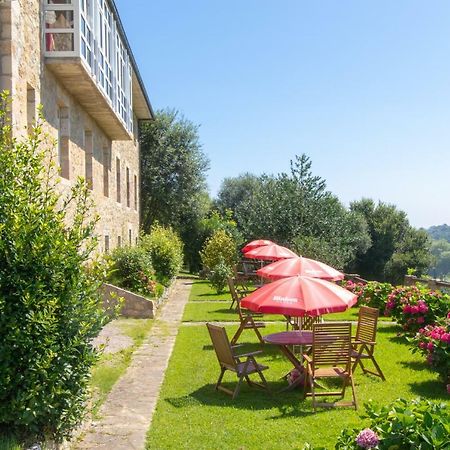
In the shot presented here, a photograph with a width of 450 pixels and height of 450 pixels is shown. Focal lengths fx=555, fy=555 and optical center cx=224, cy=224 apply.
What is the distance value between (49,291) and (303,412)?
352 cm

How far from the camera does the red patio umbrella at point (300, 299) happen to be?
7164 mm

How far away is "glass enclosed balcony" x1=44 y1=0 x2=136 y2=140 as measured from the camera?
444 inches

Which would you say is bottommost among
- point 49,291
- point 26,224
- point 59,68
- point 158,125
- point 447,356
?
point 447,356

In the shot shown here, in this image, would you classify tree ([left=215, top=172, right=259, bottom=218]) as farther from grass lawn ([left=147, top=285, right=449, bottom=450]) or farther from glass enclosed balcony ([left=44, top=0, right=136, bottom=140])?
grass lawn ([left=147, top=285, right=449, bottom=450])

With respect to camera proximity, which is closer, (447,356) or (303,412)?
(303,412)

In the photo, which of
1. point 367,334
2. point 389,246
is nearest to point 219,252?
point 367,334

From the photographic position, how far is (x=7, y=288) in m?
5.11

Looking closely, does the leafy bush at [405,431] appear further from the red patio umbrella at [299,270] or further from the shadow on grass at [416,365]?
the red patio umbrella at [299,270]

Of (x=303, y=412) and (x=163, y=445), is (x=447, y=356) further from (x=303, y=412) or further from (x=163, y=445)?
(x=163, y=445)

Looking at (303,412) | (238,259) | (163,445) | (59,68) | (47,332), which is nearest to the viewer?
(47,332)

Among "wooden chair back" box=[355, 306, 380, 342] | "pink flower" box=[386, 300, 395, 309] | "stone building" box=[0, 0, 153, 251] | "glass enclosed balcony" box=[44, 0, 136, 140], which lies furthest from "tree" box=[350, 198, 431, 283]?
"wooden chair back" box=[355, 306, 380, 342]

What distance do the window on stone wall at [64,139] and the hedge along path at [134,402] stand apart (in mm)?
4406

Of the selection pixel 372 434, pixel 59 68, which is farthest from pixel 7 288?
pixel 59 68

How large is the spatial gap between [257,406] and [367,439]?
3.63 meters
